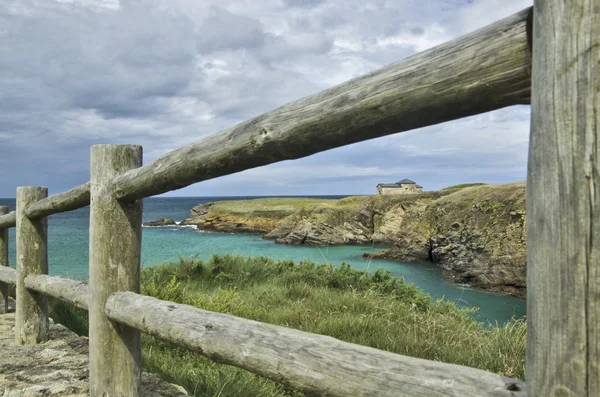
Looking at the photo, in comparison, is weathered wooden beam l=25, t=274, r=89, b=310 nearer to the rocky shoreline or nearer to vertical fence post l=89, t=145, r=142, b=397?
vertical fence post l=89, t=145, r=142, b=397

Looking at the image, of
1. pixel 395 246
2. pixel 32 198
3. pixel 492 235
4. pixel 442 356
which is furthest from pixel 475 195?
pixel 32 198

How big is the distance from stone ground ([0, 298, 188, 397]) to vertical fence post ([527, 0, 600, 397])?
2399mm

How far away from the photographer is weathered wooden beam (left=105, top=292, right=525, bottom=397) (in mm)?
1091

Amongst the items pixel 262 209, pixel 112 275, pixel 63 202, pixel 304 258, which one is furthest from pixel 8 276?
pixel 262 209

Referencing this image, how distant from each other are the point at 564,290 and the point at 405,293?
6293mm

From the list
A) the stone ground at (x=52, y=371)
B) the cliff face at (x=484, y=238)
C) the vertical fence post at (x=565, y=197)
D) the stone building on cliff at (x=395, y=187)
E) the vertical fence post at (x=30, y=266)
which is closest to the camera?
the vertical fence post at (x=565, y=197)

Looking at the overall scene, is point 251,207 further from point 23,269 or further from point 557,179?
point 557,179

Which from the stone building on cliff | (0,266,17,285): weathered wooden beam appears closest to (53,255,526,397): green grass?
(0,266,17,285): weathered wooden beam

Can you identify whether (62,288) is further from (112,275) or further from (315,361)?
(315,361)

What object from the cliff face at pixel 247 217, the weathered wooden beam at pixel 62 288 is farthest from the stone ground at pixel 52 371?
the cliff face at pixel 247 217

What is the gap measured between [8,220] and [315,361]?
4794 mm

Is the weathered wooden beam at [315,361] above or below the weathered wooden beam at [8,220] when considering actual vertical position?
below

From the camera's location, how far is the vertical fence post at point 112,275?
2.46m

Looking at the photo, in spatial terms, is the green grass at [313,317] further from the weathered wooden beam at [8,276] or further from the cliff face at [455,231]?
the cliff face at [455,231]
